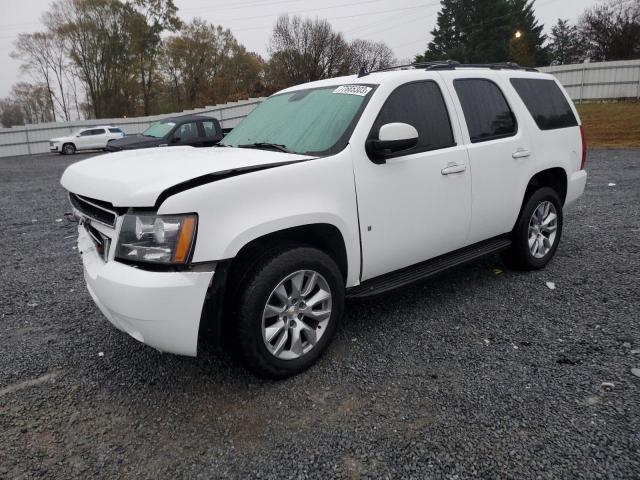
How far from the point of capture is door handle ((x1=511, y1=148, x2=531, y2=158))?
404 cm

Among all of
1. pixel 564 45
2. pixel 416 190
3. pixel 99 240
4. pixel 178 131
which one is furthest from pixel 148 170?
pixel 564 45

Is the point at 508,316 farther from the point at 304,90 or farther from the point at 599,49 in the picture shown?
the point at 599,49

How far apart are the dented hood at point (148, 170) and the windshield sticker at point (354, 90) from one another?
75 centimetres

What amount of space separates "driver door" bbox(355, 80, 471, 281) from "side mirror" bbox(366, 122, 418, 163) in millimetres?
78

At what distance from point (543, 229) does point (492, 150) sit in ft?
4.14

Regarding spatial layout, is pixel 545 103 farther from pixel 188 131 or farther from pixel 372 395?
pixel 188 131

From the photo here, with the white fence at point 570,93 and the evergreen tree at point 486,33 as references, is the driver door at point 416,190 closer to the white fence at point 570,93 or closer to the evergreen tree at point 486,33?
the white fence at point 570,93

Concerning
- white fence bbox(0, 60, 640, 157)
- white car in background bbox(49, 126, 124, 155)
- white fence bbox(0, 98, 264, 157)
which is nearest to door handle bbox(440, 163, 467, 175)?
white fence bbox(0, 60, 640, 157)

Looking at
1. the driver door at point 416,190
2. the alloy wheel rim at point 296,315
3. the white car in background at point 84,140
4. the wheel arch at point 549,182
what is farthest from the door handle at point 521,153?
the white car in background at point 84,140

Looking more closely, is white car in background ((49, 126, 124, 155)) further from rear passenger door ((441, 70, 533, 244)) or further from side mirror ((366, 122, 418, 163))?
side mirror ((366, 122, 418, 163))

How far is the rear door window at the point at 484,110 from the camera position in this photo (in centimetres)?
378

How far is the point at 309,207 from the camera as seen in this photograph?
2754 mm

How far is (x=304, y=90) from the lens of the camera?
388 centimetres

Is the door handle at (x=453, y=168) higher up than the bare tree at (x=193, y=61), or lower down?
lower down
